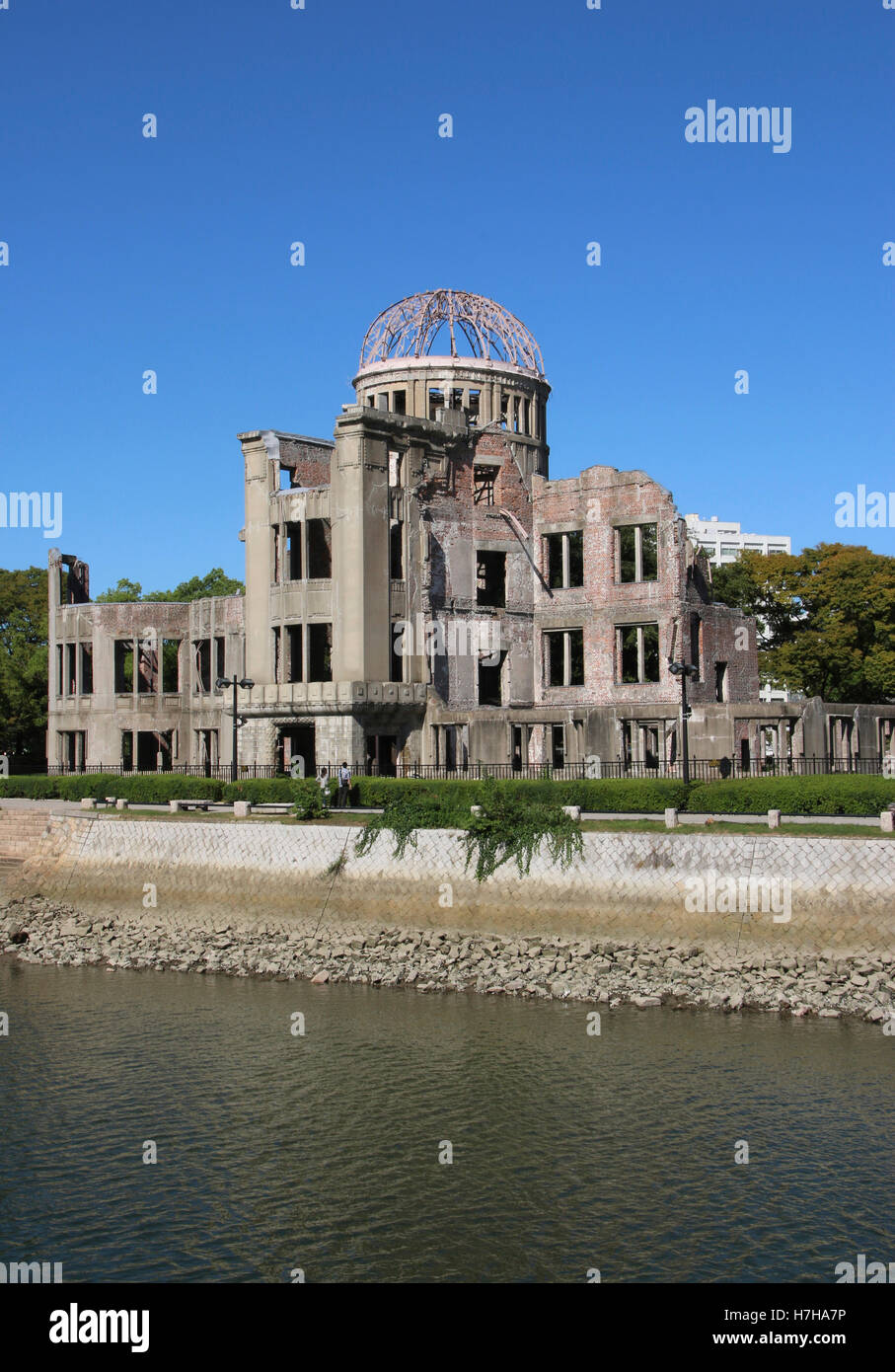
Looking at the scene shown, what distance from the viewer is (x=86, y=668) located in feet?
195

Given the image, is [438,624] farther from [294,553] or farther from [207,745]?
[207,745]

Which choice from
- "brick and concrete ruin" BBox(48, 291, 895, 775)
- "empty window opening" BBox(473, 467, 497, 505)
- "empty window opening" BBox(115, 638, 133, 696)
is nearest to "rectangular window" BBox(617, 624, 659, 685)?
"brick and concrete ruin" BBox(48, 291, 895, 775)

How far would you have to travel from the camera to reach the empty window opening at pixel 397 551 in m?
47.9

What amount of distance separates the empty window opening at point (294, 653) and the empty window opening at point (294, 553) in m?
1.90

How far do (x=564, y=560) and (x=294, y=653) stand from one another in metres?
11.9

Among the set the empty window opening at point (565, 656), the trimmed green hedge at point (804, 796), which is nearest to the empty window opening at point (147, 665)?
the empty window opening at point (565, 656)

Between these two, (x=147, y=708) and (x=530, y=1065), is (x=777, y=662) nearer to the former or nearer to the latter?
(x=147, y=708)

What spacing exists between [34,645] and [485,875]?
1735 inches

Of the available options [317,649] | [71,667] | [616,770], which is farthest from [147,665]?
[616,770]

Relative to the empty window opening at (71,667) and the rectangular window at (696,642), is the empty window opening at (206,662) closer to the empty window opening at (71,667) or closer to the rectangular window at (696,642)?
the empty window opening at (71,667)

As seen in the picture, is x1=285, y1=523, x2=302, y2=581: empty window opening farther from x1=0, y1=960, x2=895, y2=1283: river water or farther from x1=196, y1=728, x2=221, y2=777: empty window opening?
x1=0, y1=960, x2=895, y2=1283: river water

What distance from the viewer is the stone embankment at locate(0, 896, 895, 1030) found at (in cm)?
2542

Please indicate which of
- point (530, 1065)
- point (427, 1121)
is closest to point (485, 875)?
point (530, 1065)
